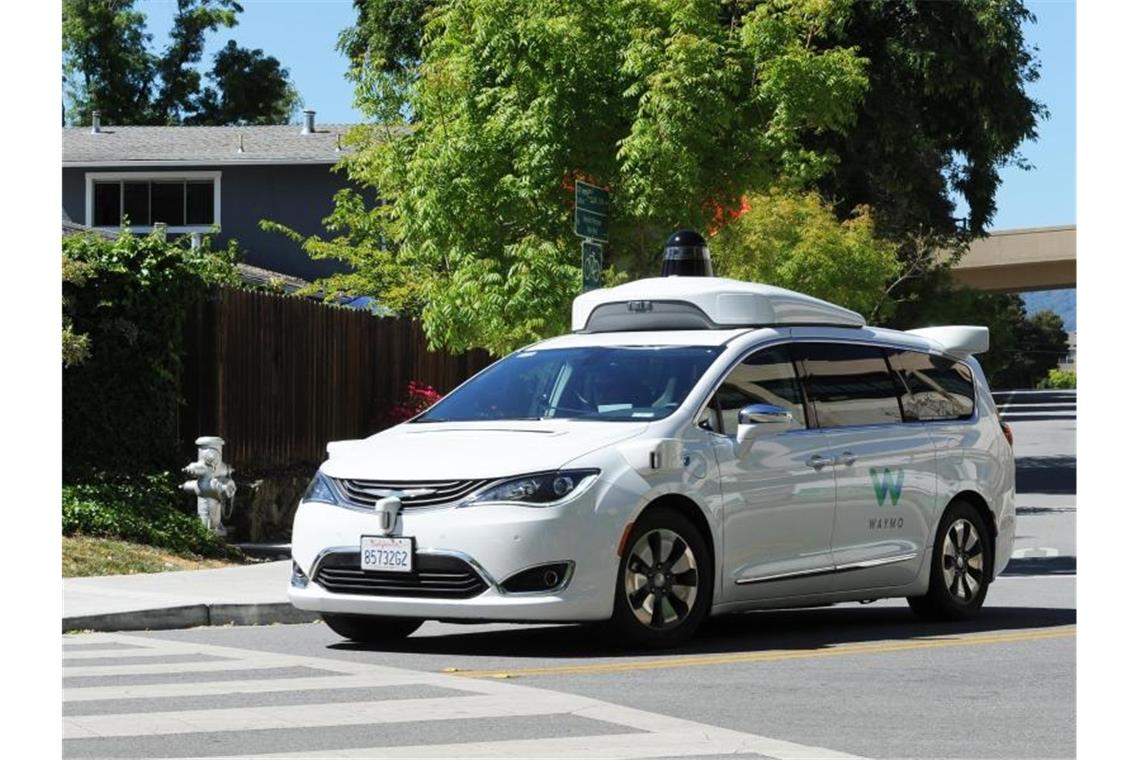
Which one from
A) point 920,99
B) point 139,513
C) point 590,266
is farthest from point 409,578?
point 920,99

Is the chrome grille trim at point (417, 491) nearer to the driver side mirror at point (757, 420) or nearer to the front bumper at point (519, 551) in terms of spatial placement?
the front bumper at point (519, 551)

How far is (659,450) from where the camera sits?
10.6m

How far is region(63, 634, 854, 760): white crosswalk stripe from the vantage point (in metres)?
7.32

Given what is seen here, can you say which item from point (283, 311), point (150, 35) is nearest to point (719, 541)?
point (283, 311)

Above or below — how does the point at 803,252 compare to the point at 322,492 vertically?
above

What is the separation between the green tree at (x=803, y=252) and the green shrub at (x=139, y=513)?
7.31 meters

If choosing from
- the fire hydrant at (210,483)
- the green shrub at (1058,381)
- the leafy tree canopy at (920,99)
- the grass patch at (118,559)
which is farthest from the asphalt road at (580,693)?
the green shrub at (1058,381)

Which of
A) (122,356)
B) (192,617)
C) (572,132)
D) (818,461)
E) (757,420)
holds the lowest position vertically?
(192,617)

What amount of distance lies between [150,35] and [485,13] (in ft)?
173

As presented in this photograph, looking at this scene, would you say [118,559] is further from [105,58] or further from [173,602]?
[105,58]

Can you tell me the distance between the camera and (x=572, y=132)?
1928 centimetres

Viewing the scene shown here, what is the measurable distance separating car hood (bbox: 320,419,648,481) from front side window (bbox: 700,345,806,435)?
0.62m

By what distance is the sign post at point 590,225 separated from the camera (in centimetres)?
1616

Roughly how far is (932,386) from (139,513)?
7760mm
